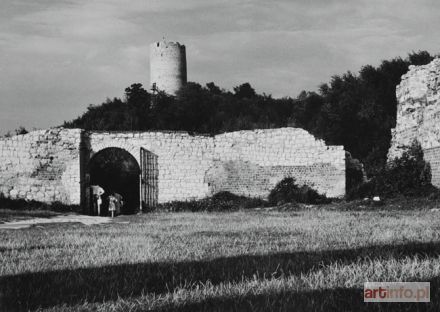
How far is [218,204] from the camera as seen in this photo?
21.1 meters

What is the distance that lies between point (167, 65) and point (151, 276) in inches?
2249

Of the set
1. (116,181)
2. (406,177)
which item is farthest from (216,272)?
(116,181)

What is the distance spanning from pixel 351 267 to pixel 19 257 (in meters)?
3.17

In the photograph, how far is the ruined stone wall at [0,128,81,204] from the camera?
2111 cm

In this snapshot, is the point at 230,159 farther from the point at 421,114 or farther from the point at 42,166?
the point at 421,114

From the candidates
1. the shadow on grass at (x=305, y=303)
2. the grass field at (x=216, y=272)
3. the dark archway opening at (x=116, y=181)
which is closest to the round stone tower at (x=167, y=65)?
the dark archway opening at (x=116, y=181)

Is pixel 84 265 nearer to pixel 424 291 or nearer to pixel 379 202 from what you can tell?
pixel 424 291

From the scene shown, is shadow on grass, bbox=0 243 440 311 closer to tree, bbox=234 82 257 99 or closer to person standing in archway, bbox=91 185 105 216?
person standing in archway, bbox=91 185 105 216

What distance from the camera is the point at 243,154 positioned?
22312mm

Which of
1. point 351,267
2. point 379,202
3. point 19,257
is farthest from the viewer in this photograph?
point 379,202

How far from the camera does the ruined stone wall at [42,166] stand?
2111 cm

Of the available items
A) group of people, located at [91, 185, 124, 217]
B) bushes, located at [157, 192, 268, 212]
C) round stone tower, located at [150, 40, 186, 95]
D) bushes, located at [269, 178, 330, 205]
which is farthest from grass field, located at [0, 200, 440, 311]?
round stone tower, located at [150, 40, 186, 95]

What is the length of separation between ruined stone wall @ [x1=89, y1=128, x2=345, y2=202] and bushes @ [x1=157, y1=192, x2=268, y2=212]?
30cm

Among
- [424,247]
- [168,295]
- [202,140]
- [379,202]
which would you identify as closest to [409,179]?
[379,202]
